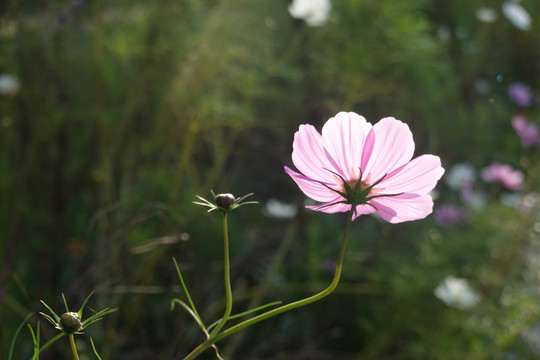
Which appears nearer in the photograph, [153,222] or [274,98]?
[153,222]

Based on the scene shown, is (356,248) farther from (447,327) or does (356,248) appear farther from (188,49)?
(188,49)

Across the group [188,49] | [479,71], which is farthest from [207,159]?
[479,71]

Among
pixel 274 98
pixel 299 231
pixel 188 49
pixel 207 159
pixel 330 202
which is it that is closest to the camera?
pixel 330 202

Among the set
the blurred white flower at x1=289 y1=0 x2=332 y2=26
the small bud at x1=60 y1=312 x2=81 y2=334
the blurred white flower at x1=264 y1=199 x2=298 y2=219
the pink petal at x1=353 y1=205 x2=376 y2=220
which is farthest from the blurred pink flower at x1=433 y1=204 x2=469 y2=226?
the small bud at x1=60 y1=312 x2=81 y2=334

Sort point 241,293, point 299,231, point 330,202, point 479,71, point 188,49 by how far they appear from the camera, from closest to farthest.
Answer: point 330,202
point 241,293
point 188,49
point 299,231
point 479,71

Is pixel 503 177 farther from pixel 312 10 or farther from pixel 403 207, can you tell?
pixel 403 207

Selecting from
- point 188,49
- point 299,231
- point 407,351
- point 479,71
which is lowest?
point 407,351
